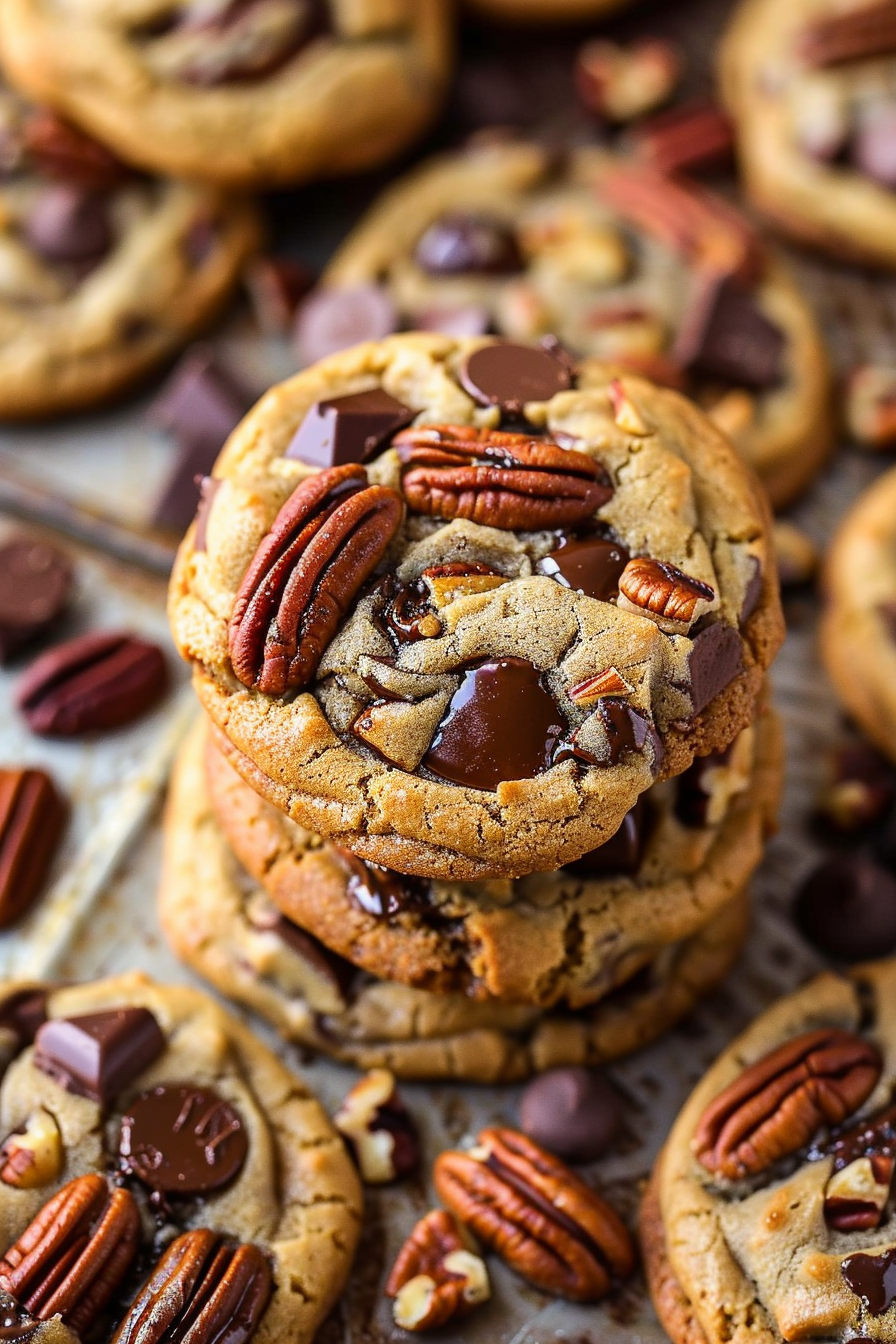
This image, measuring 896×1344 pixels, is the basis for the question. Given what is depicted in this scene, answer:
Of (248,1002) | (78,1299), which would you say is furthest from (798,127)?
(78,1299)

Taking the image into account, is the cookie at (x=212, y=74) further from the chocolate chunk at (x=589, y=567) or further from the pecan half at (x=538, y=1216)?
the pecan half at (x=538, y=1216)

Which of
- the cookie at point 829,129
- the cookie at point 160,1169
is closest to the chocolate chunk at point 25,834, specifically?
the cookie at point 160,1169

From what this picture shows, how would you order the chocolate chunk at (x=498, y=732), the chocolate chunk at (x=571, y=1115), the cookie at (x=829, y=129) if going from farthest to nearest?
the cookie at (x=829, y=129) → the chocolate chunk at (x=571, y=1115) → the chocolate chunk at (x=498, y=732)

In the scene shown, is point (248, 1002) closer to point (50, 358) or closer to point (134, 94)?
point (50, 358)

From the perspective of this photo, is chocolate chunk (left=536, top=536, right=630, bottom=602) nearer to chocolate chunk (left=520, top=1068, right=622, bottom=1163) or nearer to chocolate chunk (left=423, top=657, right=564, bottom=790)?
chocolate chunk (left=423, top=657, right=564, bottom=790)

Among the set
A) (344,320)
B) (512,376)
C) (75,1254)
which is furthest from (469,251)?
(75,1254)

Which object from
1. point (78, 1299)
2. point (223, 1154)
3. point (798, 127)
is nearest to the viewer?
point (78, 1299)

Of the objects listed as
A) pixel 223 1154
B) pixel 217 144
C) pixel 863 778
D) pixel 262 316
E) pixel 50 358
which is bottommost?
pixel 863 778
